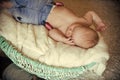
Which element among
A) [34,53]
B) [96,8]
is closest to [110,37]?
[96,8]

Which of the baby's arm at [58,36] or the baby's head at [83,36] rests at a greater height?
the baby's head at [83,36]

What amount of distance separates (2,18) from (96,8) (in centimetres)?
31

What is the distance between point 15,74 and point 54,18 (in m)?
0.21

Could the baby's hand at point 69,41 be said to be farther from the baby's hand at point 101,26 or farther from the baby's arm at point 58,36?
the baby's hand at point 101,26

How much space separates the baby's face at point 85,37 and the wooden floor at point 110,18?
8cm

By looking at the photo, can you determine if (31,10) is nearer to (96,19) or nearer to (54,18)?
(54,18)

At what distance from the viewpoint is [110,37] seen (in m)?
0.70

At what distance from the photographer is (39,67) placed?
2.00 ft

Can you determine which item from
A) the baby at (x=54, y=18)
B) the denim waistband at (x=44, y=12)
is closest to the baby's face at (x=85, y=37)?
the baby at (x=54, y=18)

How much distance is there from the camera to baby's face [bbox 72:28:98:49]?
1.99 feet

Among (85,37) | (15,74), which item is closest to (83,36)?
(85,37)

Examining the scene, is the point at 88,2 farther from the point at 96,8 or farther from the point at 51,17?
the point at 51,17

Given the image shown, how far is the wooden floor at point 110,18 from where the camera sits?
661 mm

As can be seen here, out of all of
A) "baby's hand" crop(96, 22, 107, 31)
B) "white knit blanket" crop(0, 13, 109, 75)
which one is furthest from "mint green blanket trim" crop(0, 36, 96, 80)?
"baby's hand" crop(96, 22, 107, 31)
